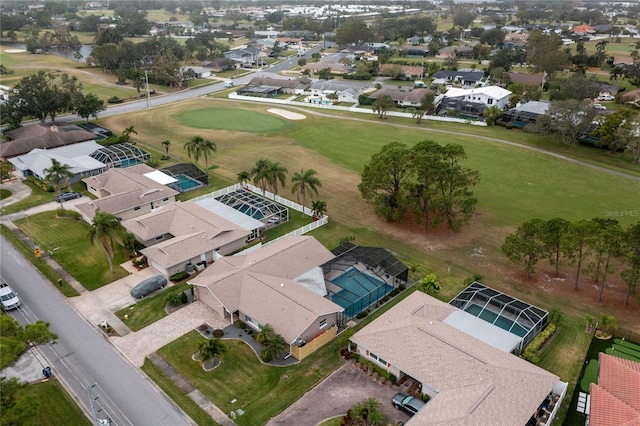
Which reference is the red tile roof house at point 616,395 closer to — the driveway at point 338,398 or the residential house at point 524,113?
the driveway at point 338,398

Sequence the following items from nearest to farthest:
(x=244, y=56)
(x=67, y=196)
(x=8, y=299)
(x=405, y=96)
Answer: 1. (x=8, y=299)
2. (x=67, y=196)
3. (x=405, y=96)
4. (x=244, y=56)

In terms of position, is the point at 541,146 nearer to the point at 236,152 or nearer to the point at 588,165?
the point at 588,165

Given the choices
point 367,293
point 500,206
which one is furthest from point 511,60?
point 367,293

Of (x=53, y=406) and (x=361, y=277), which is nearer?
(x=53, y=406)

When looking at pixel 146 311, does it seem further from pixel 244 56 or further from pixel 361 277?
pixel 244 56

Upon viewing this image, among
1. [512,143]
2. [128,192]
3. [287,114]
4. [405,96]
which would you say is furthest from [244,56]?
[128,192]

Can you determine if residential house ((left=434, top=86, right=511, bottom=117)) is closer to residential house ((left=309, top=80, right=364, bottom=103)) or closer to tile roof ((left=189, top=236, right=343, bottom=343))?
residential house ((left=309, top=80, right=364, bottom=103))

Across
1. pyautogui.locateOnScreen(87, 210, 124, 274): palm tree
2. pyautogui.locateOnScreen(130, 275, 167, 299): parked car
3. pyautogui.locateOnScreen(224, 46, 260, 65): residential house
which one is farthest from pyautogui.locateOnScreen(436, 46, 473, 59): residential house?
pyautogui.locateOnScreen(130, 275, 167, 299): parked car
